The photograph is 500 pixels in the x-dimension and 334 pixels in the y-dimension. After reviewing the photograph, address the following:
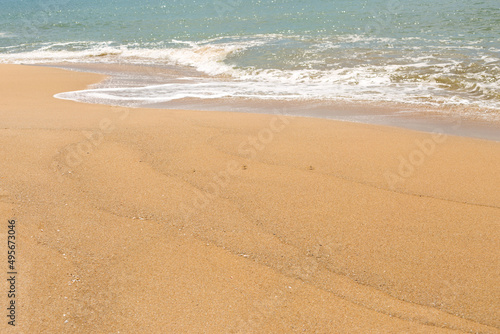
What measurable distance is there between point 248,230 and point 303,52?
33.7 feet

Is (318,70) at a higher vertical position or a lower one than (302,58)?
lower

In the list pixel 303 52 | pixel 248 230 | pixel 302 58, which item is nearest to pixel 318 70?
pixel 302 58

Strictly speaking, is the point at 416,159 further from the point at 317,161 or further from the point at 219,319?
the point at 219,319

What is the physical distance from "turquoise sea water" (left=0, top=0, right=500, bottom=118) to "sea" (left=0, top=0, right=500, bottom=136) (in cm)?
4

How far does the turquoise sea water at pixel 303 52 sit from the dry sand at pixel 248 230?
3.21 metres

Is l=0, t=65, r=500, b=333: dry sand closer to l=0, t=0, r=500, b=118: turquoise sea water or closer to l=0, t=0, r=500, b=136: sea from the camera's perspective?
l=0, t=0, r=500, b=136: sea

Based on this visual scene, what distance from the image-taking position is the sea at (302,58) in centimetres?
768

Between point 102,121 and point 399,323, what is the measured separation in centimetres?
458

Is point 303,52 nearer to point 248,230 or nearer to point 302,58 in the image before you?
point 302,58

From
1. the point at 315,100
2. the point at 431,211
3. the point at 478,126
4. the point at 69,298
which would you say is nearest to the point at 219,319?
the point at 69,298

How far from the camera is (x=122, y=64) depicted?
13609 mm

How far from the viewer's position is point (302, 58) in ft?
38.6

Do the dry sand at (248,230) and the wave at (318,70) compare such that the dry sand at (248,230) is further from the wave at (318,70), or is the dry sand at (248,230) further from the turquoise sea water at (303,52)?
the turquoise sea water at (303,52)

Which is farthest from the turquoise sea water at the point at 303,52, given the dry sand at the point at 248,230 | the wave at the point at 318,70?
the dry sand at the point at 248,230
